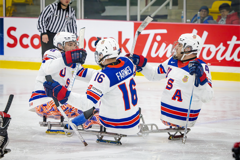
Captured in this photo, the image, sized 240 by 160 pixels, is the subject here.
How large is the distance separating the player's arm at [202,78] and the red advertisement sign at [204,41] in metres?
3.46

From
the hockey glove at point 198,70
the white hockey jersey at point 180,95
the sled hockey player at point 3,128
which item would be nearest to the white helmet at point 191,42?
the white hockey jersey at point 180,95

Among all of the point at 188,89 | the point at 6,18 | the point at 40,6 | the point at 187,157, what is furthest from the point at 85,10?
the point at 187,157

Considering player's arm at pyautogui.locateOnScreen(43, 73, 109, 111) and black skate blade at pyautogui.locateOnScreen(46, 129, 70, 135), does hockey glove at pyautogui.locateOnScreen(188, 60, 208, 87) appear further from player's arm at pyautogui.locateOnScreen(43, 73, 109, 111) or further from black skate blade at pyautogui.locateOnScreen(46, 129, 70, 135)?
black skate blade at pyautogui.locateOnScreen(46, 129, 70, 135)

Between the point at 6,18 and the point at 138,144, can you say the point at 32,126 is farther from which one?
the point at 6,18

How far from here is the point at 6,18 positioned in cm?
788

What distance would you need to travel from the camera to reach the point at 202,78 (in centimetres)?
311

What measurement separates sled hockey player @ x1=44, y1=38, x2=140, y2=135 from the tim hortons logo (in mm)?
3897

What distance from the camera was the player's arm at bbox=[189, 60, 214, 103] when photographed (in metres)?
3.04

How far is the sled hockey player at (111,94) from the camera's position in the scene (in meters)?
2.83

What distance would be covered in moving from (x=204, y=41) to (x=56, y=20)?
8.55 ft

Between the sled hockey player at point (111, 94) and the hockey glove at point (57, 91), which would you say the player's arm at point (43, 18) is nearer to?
the sled hockey player at point (111, 94)

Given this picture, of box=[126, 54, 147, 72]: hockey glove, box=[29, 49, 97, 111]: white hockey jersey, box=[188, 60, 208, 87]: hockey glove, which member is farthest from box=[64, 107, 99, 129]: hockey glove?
box=[188, 60, 208, 87]: hockey glove

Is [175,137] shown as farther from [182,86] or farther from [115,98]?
[115,98]

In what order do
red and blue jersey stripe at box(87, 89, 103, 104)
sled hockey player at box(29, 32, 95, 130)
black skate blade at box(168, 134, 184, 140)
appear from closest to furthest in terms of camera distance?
red and blue jersey stripe at box(87, 89, 103, 104) → black skate blade at box(168, 134, 184, 140) → sled hockey player at box(29, 32, 95, 130)
